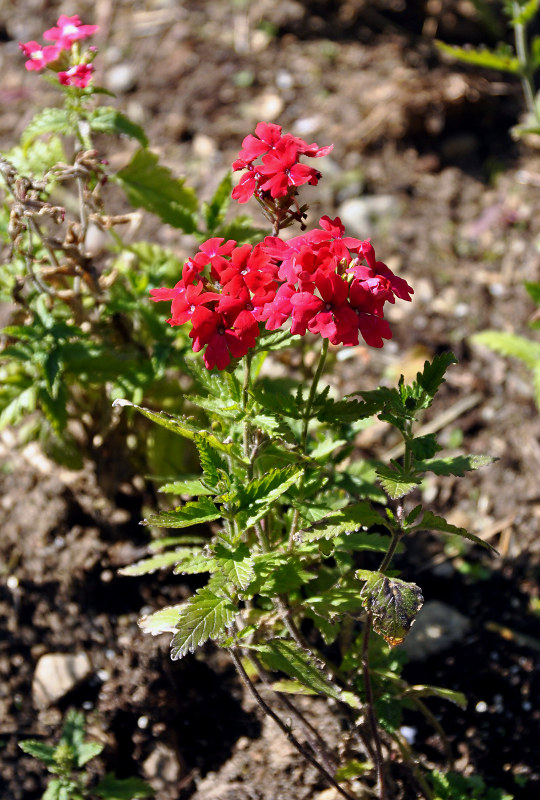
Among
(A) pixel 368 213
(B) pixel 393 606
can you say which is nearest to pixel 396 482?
(B) pixel 393 606

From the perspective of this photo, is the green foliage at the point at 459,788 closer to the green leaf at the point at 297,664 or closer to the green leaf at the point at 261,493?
the green leaf at the point at 297,664

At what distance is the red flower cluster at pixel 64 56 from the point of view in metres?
2.25

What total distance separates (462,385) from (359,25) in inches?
104

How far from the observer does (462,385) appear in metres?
3.56

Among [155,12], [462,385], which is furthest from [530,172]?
[155,12]

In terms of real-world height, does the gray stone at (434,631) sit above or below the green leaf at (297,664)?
below

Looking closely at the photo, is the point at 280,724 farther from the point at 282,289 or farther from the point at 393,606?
the point at 282,289

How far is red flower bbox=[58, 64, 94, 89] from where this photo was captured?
7.33 feet

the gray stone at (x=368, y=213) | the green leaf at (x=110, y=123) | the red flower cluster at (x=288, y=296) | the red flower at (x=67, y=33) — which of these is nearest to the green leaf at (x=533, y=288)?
the gray stone at (x=368, y=213)

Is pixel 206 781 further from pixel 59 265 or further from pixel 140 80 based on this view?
pixel 140 80

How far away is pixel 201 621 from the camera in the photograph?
175 cm

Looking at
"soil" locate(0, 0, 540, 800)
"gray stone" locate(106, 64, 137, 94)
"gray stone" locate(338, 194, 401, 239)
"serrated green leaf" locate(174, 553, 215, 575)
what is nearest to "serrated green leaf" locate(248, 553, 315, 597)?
"serrated green leaf" locate(174, 553, 215, 575)

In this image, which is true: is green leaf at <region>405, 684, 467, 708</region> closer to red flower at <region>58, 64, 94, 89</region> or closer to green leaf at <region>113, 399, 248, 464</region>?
green leaf at <region>113, 399, 248, 464</region>

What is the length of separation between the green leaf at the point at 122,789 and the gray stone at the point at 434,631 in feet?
3.32
